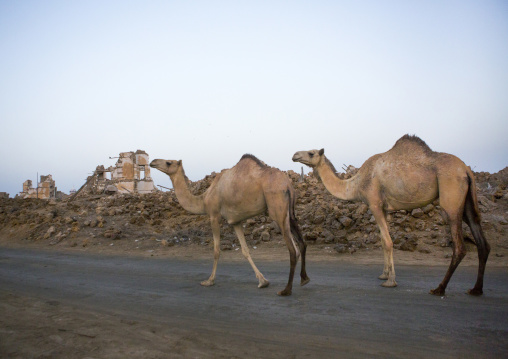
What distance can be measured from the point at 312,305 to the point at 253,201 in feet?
7.89

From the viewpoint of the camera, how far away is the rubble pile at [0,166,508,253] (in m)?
11.8

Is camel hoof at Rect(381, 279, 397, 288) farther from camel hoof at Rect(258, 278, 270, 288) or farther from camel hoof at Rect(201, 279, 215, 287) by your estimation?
camel hoof at Rect(201, 279, 215, 287)

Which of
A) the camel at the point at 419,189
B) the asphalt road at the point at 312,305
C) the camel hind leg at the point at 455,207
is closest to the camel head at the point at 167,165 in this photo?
the asphalt road at the point at 312,305

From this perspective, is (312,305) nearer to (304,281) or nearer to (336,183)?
(304,281)

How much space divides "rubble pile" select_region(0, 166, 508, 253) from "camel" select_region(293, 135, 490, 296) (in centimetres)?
369

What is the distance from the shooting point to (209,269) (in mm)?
9758

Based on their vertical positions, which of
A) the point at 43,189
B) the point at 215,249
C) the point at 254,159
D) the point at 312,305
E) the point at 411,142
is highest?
the point at 43,189

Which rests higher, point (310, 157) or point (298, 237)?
point (310, 157)

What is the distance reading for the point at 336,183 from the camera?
865 centimetres

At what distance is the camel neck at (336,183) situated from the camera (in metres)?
8.35

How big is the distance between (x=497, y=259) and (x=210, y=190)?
682 cm

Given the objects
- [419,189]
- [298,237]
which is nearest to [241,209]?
[298,237]

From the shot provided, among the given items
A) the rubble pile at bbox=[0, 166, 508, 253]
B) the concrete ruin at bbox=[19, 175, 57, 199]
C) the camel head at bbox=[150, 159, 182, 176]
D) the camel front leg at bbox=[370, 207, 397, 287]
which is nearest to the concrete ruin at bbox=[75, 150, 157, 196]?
the rubble pile at bbox=[0, 166, 508, 253]

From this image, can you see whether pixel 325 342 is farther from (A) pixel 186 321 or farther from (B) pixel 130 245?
(B) pixel 130 245
